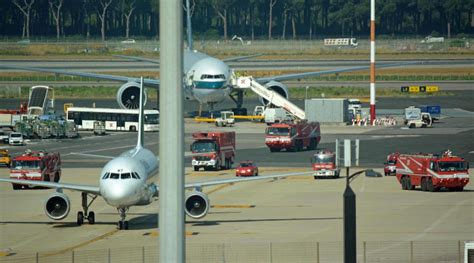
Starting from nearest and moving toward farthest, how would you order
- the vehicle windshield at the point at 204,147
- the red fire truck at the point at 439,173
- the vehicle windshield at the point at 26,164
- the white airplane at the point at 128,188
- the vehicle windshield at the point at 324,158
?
the white airplane at the point at 128,188, the red fire truck at the point at 439,173, the vehicle windshield at the point at 26,164, the vehicle windshield at the point at 324,158, the vehicle windshield at the point at 204,147

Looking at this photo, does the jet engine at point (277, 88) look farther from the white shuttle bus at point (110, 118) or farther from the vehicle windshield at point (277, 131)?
the vehicle windshield at point (277, 131)

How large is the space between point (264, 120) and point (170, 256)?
339ft

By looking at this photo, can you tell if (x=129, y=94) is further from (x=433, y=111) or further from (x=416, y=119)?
(x=433, y=111)

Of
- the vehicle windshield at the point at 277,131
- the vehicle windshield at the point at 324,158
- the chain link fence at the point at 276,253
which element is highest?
the vehicle windshield at the point at 277,131

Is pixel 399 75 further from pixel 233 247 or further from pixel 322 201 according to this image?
pixel 233 247

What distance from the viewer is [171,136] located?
1458 centimetres

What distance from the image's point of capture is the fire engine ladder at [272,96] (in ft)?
379

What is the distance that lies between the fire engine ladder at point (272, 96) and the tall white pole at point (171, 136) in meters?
101

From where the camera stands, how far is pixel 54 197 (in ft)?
166

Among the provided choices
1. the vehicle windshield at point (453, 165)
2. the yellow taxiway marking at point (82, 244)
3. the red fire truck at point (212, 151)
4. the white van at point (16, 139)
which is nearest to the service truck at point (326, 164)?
the red fire truck at point (212, 151)

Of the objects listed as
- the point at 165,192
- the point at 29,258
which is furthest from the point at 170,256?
the point at 29,258

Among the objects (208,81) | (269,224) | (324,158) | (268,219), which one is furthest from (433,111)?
(269,224)

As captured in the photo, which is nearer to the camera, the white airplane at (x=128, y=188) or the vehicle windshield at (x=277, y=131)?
the white airplane at (x=128, y=188)

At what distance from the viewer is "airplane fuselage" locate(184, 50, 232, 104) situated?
11550 cm
